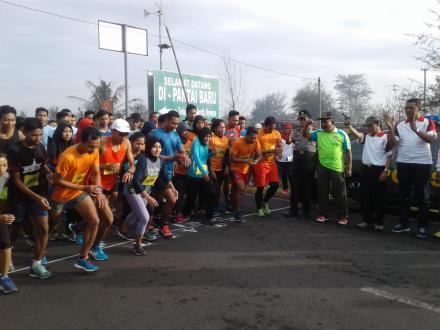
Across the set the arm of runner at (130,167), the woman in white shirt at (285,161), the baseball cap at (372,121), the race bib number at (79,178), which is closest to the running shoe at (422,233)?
the baseball cap at (372,121)

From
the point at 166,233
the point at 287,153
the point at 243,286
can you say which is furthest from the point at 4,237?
the point at 287,153

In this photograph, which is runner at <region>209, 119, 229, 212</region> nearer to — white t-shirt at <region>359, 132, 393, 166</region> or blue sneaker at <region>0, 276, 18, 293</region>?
white t-shirt at <region>359, 132, 393, 166</region>

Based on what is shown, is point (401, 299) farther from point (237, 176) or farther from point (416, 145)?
point (237, 176)

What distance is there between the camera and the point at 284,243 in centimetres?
605

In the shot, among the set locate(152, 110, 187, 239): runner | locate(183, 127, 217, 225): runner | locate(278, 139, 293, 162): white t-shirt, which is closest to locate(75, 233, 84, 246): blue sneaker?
locate(152, 110, 187, 239): runner

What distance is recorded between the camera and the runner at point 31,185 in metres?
4.38

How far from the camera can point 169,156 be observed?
668 centimetres

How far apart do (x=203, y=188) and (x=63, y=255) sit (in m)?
2.54

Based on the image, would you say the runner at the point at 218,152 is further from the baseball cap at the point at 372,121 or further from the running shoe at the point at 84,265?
the running shoe at the point at 84,265

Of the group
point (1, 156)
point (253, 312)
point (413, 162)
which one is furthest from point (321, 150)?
point (1, 156)

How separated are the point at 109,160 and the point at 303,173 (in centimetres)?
376

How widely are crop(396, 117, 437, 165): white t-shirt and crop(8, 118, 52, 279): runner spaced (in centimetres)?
496

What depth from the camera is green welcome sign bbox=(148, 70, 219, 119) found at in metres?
18.2

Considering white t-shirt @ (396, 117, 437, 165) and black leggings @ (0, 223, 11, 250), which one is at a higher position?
white t-shirt @ (396, 117, 437, 165)
